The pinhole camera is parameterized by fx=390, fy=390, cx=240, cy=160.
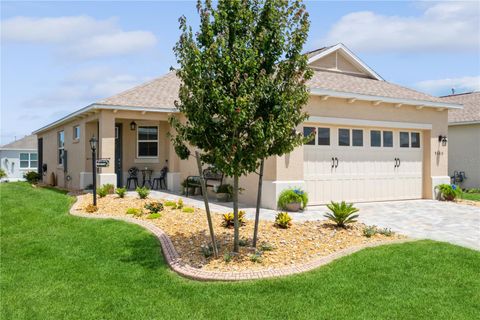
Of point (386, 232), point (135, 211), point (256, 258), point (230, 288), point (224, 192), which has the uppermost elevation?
point (224, 192)

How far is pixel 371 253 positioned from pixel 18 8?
10.7 m

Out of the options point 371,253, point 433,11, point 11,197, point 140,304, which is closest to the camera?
point 140,304

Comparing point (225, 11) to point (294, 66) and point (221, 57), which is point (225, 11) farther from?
point (294, 66)

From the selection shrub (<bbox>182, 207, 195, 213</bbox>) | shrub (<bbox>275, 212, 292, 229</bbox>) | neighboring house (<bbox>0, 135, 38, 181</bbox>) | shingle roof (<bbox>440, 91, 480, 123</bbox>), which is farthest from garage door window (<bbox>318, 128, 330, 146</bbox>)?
neighboring house (<bbox>0, 135, 38, 181</bbox>)

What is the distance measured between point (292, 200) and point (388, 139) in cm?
504

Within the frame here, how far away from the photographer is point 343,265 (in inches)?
239

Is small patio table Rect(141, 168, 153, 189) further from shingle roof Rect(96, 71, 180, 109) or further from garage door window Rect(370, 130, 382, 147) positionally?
garage door window Rect(370, 130, 382, 147)

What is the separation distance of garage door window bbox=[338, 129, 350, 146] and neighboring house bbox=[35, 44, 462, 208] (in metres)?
0.03

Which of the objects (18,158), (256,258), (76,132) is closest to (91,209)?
(256,258)

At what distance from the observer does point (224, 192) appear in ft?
41.5

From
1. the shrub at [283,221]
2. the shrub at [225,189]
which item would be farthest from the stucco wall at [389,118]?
the shrub at [283,221]

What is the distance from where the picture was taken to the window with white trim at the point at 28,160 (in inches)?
1442

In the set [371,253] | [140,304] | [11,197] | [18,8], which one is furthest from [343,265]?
[11,197]

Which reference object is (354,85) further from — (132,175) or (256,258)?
(132,175)
